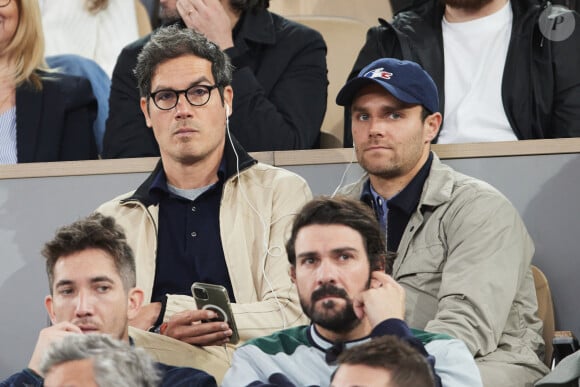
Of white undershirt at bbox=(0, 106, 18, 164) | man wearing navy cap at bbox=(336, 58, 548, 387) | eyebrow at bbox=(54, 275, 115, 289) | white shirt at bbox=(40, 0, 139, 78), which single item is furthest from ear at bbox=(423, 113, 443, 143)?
white shirt at bbox=(40, 0, 139, 78)

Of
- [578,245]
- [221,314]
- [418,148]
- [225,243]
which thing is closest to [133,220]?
[225,243]

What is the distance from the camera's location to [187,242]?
319 centimetres

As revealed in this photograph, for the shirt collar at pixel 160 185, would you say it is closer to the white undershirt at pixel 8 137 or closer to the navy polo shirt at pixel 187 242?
the navy polo shirt at pixel 187 242

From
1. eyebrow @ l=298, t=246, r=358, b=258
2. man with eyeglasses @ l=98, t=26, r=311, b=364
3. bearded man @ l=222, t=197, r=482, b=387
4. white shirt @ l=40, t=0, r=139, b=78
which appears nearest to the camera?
bearded man @ l=222, t=197, r=482, b=387

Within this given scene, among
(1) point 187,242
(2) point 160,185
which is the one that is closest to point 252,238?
(1) point 187,242

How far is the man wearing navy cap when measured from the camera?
294 centimetres

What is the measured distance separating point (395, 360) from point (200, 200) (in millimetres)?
1186

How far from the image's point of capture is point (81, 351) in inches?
89.4

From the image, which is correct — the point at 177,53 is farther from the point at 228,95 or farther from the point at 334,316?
the point at 334,316

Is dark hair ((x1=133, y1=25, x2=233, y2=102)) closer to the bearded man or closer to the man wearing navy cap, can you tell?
the man wearing navy cap

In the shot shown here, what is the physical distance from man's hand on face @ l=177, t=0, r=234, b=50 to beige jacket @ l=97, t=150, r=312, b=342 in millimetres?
666

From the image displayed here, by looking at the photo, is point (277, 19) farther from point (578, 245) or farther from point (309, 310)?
point (309, 310)

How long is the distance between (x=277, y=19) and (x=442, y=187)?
1.07 metres

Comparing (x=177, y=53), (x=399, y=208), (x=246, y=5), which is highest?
(x=246, y=5)
